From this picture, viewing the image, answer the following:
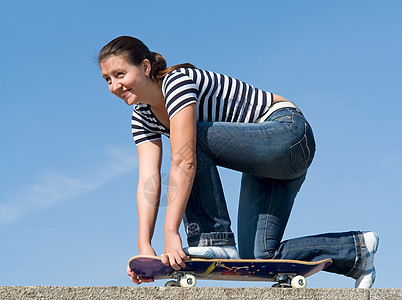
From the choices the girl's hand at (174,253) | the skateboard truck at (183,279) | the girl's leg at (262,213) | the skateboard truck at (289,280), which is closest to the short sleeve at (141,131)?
the girl's leg at (262,213)

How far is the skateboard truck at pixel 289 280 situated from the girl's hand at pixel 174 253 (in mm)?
644

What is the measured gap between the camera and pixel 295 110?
3.62 m

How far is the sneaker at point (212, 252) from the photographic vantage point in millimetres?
3098

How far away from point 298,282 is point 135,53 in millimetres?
1665

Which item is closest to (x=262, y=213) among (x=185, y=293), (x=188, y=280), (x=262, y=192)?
(x=262, y=192)

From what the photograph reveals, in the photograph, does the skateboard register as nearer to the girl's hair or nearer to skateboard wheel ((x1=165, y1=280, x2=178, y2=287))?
skateboard wheel ((x1=165, y1=280, x2=178, y2=287))

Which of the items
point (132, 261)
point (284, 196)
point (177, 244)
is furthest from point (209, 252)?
point (284, 196)

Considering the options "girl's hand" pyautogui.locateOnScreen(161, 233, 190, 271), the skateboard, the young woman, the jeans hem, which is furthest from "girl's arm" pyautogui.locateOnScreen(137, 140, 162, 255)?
the jeans hem

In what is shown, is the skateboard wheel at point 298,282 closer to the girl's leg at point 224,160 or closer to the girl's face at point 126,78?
the girl's leg at point 224,160

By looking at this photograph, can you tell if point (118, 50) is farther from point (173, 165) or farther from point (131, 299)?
point (131, 299)

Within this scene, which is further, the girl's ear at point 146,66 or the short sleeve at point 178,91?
the girl's ear at point 146,66

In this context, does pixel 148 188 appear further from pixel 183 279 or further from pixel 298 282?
pixel 298 282

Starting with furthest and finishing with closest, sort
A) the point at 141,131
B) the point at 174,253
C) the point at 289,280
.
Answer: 1. the point at 141,131
2. the point at 289,280
3. the point at 174,253

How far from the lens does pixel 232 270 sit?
325 centimetres
